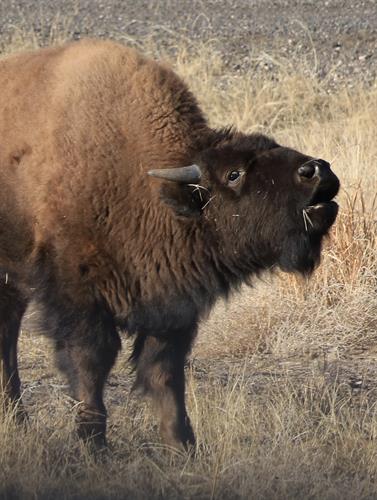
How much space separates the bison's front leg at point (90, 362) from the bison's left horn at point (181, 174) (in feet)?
2.37

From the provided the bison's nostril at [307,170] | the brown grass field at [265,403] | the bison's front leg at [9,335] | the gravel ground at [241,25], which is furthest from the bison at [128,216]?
the gravel ground at [241,25]

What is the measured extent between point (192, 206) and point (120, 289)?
0.51m

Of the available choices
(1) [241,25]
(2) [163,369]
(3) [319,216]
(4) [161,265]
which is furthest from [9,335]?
(1) [241,25]

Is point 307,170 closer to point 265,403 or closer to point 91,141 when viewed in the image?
point 91,141

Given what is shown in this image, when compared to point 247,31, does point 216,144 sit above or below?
above

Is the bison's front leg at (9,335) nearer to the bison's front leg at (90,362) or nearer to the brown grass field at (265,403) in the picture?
the brown grass field at (265,403)

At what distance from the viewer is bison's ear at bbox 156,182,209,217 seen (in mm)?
5719

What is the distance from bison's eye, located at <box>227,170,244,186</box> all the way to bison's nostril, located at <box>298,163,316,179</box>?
0.32 metres

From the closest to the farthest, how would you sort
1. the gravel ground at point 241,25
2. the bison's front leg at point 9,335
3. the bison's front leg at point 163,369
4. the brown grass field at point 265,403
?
1. the brown grass field at point 265,403
2. the bison's front leg at point 163,369
3. the bison's front leg at point 9,335
4. the gravel ground at point 241,25

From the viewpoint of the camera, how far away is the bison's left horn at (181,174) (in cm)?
566

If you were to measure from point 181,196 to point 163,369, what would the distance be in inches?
36.7

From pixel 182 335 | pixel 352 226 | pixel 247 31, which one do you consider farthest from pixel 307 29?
pixel 182 335

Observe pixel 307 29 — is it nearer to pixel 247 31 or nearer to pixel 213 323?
pixel 247 31

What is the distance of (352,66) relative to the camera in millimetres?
14234
